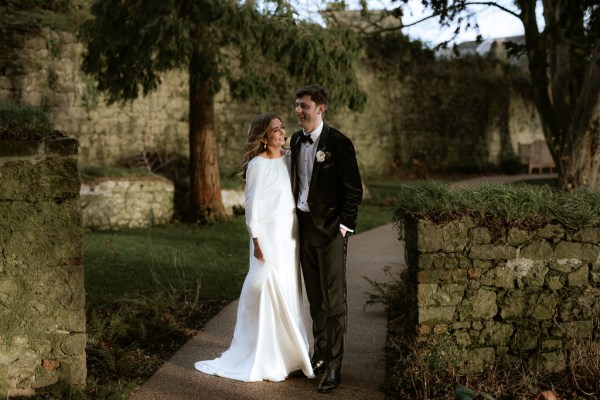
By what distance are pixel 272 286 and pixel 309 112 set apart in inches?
46.0

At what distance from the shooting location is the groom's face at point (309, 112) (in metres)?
4.42

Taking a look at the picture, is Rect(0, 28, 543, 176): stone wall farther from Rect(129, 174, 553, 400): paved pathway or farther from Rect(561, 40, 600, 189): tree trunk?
Rect(129, 174, 553, 400): paved pathway

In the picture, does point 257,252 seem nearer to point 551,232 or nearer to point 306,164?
point 306,164

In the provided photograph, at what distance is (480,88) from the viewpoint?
77.7ft

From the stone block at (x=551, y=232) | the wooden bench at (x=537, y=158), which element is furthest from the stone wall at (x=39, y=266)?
the wooden bench at (x=537, y=158)

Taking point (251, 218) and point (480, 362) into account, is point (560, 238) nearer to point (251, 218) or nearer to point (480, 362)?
point (480, 362)

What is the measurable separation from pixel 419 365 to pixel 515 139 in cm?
2238

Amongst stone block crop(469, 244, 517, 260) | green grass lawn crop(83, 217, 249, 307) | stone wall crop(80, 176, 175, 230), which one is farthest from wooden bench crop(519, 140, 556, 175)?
stone block crop(469, 244, 517, 260)

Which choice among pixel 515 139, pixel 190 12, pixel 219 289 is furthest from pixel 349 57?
pixel 515 139

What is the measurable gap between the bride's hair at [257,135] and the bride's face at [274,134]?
0.02m

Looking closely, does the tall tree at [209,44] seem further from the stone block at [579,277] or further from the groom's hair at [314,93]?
the stone block at [579,277]

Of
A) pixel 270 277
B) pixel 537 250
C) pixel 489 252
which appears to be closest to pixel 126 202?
pixel 270 277

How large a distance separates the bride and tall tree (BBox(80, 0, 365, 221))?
5.90 metres

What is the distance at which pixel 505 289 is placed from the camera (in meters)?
Result: 4.60
